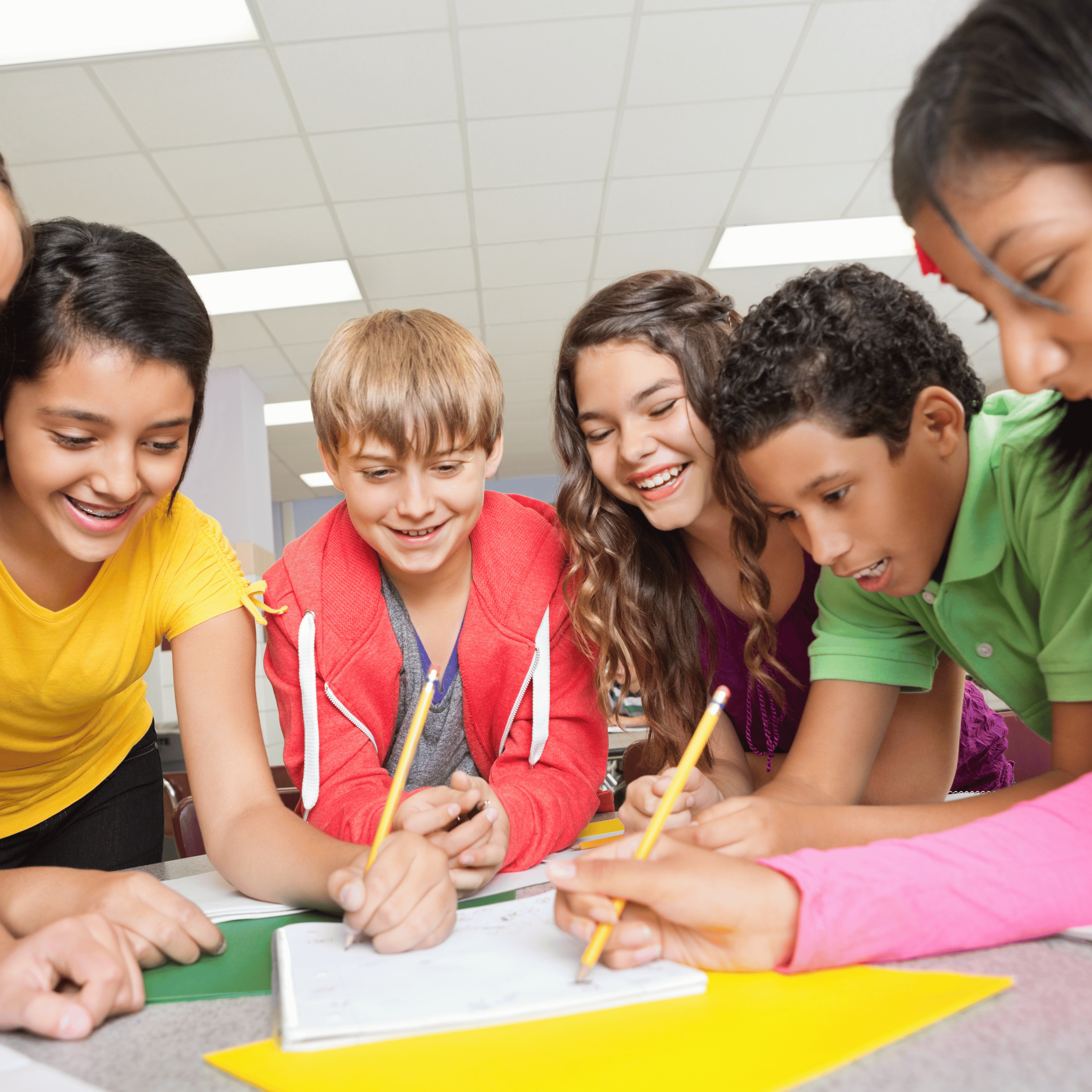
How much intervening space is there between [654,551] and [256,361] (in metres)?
5.17

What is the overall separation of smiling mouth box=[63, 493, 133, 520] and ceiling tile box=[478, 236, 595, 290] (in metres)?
3.87

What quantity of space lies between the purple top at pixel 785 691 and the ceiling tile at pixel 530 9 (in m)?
2.40

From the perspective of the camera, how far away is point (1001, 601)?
1029 mm

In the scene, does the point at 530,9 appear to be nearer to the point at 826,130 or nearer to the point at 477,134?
the point at 477,134

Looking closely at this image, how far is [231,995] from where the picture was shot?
653mm

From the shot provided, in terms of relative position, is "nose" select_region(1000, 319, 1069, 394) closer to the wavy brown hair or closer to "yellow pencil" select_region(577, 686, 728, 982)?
"yellow pencil" select_region(577, 686, 728, 982)

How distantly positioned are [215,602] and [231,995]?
588mm

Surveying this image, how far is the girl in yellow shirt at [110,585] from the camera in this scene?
967 millimetres

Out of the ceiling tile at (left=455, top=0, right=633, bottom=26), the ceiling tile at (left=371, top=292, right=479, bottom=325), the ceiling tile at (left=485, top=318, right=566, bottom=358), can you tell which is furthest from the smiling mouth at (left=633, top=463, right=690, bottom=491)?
the ceiling tile at (left=485, top=318, right=566, bottom=358)

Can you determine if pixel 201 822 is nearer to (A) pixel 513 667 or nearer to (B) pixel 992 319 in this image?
(A) pixel 513 667

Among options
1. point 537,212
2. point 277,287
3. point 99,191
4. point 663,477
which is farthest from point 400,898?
point 277,287

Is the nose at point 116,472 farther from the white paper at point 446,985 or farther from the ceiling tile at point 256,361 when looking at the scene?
the ceiling tile at point 256,361

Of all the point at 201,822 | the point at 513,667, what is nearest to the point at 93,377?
the point at 201,822

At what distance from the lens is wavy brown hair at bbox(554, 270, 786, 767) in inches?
50.6
